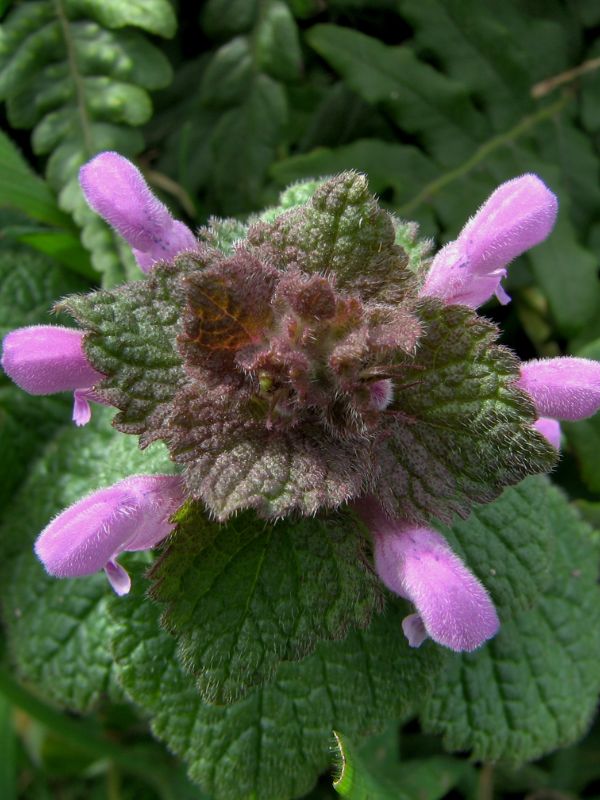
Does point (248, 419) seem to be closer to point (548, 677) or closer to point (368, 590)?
point (368, 590)

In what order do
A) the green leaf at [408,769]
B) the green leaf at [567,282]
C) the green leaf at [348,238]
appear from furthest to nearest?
the green leaf at [567,282]
the green leaf at [408,769]
the green leaf at [348,238]

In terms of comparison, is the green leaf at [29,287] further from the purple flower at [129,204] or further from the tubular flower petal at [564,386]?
the tubular flower petal at [564,386]

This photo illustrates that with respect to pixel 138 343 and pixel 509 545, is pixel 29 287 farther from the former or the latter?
pixel 509 545

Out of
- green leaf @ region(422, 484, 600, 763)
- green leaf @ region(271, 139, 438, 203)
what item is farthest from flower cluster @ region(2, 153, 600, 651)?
green leaf @ region(271, 139, 438, 203)

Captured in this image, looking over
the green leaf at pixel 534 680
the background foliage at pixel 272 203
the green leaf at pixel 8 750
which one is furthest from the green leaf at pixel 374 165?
the green leaf at pixel 8 750

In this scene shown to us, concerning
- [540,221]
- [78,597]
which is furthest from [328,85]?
[78,597]

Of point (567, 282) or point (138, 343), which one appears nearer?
point (138, 343)

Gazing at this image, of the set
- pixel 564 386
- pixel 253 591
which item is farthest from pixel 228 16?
pixel 253 591

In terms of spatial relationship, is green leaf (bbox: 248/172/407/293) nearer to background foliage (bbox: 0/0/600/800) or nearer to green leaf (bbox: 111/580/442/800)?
background foliage (bbox: 0/0/600/800)
